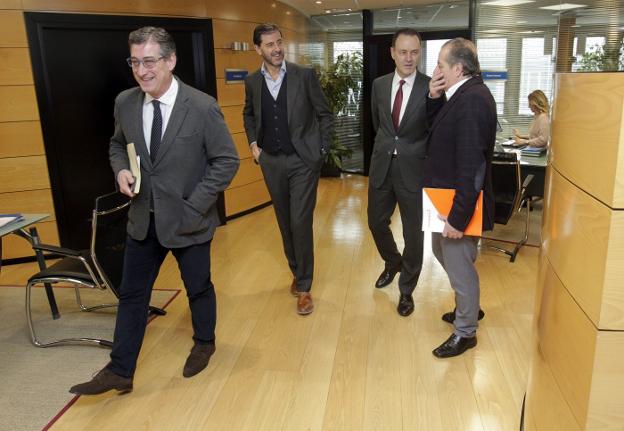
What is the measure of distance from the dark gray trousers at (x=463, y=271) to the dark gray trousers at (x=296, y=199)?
97cm

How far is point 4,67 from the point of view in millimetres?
4473

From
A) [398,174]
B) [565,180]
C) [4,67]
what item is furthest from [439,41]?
[565,180]

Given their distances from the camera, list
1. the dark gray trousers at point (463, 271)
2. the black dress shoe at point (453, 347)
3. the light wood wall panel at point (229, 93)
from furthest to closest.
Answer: the light wood wall panel at point (229, 93) < the black dress shoe at point (453, 347) < the dark gray trousers at point (463, 271)

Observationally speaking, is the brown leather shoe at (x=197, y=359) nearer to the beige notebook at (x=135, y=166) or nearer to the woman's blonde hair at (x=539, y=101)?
the beige notebook at (x=135, y=166)

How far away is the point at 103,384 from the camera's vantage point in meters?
2.61

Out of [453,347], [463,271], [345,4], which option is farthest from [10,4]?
[345,4]

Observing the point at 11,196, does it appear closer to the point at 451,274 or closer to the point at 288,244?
the point at 288,244

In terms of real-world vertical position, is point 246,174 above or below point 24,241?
above

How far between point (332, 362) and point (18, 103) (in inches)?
137

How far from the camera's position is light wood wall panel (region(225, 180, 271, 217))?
20.1ft

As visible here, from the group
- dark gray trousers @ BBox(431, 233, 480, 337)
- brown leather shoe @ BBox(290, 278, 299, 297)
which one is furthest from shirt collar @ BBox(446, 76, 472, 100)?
brown leather shoe @ BBox(290, 278, 299, 297)

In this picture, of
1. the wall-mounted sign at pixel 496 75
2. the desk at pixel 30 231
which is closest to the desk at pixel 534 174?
the wall-mounted sign at pixel 496 75

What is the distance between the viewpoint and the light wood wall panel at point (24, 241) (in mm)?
4770

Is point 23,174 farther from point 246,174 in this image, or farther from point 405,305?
point 405,305
